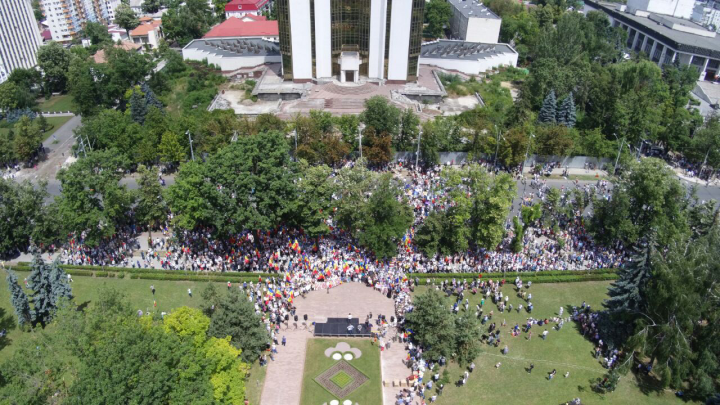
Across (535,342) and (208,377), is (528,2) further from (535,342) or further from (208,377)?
(208,377)

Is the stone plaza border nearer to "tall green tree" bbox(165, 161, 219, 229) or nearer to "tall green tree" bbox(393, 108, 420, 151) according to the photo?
"tall green tree" bbox(165, 161, 219, 229)

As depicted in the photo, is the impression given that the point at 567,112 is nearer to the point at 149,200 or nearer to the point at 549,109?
the point at 549,109

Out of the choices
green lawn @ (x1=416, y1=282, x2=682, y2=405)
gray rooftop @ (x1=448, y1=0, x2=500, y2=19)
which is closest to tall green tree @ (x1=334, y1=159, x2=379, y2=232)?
green lawn @ (x1=416, y1=282, x2=682, y2=405)

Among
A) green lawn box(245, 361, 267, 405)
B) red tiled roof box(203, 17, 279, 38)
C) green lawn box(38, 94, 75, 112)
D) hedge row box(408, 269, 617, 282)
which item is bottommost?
green lawn box(38, 94, 75, 112)

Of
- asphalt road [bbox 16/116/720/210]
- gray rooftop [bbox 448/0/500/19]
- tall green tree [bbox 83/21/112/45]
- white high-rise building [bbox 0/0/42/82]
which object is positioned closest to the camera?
asphalt road [bbox 16/116/720/210]

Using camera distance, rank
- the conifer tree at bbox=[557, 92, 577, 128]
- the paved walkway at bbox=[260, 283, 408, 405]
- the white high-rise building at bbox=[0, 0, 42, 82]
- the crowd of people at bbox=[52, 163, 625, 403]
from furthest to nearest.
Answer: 1. the white high-rise building at bbox=[0, 0, 42, 82]
2. the conifer tree at bbox=[557, 92, 577, 128]
3. the crowd of people at bbox=[52, 163, 625, 403]
4. the paved walkway at bbox=[260, 283, 408, 405]

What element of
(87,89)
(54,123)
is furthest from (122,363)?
(54,123)
